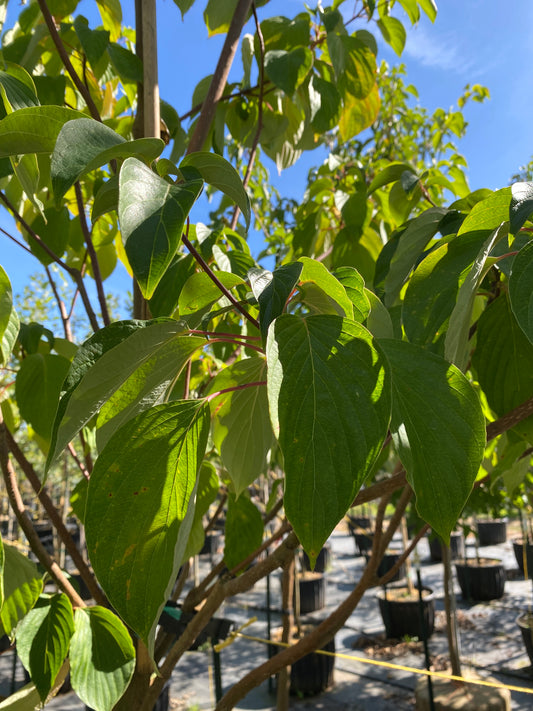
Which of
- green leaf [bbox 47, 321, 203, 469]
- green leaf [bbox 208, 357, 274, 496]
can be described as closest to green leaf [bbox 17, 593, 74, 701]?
green leaf [bbox 208, 357, 274, 496]

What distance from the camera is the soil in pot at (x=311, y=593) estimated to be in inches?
169

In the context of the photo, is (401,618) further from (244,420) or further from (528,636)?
(244,420)

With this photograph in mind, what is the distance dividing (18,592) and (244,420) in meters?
0.37

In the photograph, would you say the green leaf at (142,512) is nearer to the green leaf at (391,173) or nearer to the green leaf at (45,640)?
the green leaf at (45,640)

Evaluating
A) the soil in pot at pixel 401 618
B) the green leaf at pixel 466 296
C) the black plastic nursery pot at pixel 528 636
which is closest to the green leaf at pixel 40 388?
the green leaf at pixel 466 296

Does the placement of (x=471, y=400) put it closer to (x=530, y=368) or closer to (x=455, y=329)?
(x=455, y=329)

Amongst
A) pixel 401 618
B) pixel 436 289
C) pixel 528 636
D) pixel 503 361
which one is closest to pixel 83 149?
pixel 436 289

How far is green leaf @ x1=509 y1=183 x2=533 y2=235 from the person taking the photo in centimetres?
30

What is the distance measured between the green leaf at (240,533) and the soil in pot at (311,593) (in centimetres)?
384

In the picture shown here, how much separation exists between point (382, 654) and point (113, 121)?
358 centimetres

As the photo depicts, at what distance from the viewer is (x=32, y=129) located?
31 cm

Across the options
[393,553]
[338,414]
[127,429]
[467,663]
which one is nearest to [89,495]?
[127,429]

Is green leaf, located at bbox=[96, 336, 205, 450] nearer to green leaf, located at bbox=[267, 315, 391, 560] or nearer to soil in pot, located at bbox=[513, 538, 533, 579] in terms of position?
green leaf, located at bbox=[267, 315, 391, 560]

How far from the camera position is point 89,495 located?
36cm
